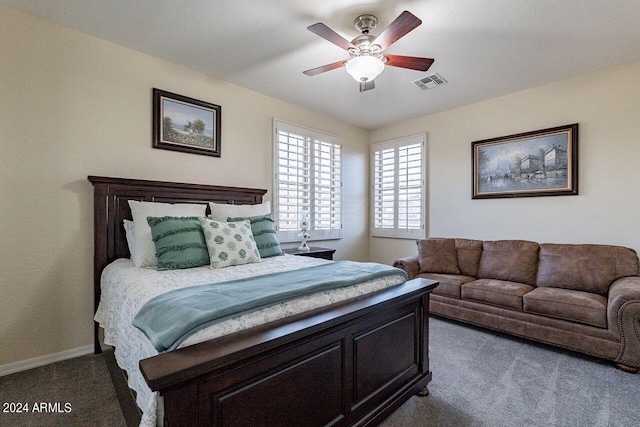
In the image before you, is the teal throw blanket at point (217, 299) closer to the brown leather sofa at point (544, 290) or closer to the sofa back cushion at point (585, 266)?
the brown leather sofa at point (544, 290)

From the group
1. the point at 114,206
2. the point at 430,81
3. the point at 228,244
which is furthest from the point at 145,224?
the point at 430,81

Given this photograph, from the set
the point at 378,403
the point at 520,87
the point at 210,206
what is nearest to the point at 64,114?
the point at 210,206

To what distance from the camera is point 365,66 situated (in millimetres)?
2203

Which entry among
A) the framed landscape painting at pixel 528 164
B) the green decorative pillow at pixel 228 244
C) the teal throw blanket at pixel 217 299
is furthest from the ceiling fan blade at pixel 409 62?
the framed landscape painting at pixel 528 164

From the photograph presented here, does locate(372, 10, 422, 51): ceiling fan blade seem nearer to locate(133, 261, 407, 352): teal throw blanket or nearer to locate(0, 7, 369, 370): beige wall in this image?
locate(133, 261, 407, 352): teal throw blanket

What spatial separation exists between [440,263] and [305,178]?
217 cm

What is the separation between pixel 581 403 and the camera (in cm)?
192

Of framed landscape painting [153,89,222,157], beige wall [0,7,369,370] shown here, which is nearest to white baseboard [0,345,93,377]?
beige wall [0,7,369,370]

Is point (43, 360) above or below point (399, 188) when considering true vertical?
below

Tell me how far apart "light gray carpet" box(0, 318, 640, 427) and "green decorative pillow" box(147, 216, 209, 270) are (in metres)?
0.95

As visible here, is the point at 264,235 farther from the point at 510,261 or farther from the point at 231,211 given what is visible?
the point at 510,261

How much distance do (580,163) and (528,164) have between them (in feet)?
1.58

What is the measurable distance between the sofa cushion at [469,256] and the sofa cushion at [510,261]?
0.06 meters

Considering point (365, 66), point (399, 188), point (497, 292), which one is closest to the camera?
point (365, 66)
